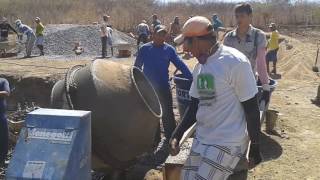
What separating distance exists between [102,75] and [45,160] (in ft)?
7.16

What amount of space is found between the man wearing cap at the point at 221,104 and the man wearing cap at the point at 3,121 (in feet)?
13.5

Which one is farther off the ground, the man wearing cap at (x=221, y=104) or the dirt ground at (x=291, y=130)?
the man wearing cap at (x=221, y=104)

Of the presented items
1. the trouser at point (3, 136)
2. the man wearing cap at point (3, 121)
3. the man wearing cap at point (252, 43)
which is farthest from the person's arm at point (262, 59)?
the trouser at point (3, 136)

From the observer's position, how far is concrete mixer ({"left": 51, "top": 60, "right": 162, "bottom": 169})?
5766 mm

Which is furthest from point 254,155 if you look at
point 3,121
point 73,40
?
point 73,40

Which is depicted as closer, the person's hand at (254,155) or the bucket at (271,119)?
the person's hand at (254,155)

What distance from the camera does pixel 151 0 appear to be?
55.4 meters

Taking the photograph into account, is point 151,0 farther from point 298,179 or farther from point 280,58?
point 298,179

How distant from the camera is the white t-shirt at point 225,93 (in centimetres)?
349

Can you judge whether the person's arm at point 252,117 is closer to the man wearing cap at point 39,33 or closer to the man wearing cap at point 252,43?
the man wearing cap at point 252,43

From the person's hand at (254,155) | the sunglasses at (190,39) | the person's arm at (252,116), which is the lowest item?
Answer: the person's hand at (254,155)

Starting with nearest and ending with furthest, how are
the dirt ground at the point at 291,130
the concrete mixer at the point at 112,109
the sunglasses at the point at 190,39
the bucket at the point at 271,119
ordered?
the sunglasses at the point at 190,39
the concrete mixer at the point at 112,109
the dirt ground at the point at 291,130
the bucket at the point at 271,119

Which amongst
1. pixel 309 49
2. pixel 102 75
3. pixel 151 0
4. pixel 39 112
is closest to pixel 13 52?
pixel 309 49

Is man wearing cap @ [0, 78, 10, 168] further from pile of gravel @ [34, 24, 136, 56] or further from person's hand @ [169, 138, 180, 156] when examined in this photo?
pile of gravel @ [34, 24, 136, 56]
